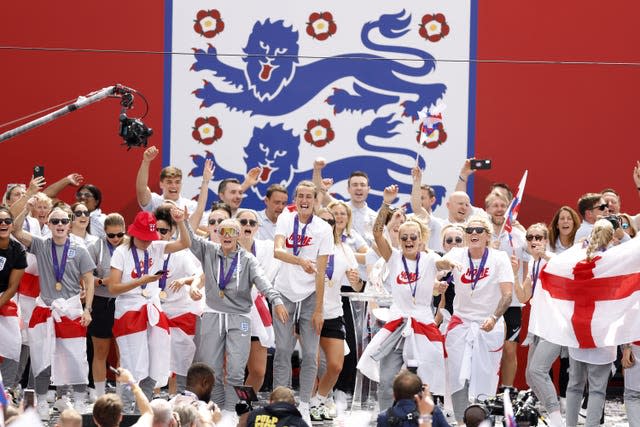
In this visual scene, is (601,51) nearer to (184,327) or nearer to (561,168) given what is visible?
(561,168)

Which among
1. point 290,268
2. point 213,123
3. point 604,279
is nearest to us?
point 604,279

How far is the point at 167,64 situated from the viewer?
13367 millimetres

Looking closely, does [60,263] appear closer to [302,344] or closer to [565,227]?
[302,344]

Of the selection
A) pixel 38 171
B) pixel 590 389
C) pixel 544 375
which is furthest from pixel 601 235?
pixel 38 171

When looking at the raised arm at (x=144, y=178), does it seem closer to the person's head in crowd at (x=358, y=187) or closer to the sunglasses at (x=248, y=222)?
the sunglasses at (x=248, y=222)

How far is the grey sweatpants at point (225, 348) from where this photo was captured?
34.4 ft

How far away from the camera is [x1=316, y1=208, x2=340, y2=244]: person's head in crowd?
11.4 metres

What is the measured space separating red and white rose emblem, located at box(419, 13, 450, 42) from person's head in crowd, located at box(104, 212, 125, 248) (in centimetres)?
388

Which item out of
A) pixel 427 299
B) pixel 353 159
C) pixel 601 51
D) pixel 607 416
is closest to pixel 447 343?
pixel 427 299

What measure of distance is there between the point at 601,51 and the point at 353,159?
267cm

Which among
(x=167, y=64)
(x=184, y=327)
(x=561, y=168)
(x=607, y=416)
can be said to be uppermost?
(x=167, y=64)

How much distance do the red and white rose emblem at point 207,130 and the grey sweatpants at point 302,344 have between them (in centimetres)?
270

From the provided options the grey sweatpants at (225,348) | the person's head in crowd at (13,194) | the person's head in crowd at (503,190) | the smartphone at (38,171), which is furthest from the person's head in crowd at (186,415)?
the smartphone at (38,171)

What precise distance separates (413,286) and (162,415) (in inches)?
140
